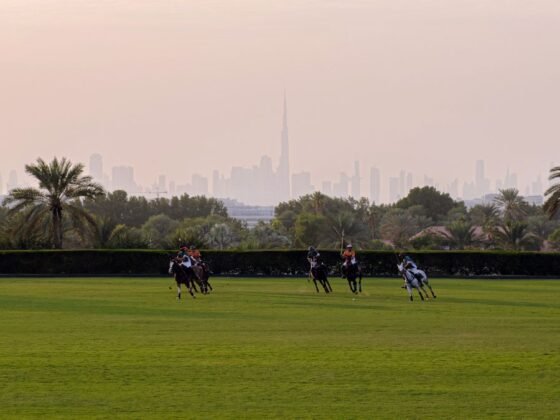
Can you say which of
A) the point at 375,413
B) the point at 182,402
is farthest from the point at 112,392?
the point at 375,413

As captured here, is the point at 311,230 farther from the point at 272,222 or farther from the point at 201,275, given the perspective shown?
the point at 201,275

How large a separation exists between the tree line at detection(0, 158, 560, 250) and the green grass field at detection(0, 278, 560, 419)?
3275 cm

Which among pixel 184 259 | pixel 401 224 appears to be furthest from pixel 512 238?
pixel 184 259

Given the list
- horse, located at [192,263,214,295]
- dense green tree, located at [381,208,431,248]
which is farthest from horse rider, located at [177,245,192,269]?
dense green tree, located at [381,208,431,248]

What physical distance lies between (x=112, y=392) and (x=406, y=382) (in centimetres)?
421

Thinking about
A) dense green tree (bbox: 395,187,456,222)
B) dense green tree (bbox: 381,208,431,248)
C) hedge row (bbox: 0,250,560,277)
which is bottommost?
hedge row (bbox: 0,250,560,277)

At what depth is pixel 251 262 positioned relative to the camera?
6400 centimetres

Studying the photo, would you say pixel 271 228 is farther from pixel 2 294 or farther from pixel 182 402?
pixel 182 402

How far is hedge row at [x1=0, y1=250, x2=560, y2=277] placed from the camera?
62.8 m

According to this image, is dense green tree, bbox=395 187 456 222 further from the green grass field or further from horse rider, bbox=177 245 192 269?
the green grass field

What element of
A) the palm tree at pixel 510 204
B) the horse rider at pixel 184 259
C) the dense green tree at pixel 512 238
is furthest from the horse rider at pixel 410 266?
the palm tree at pixel 510 204

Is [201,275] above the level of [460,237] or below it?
below

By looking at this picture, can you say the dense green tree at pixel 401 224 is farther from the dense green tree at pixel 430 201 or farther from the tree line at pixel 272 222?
the dense green tree at pixel 430 201

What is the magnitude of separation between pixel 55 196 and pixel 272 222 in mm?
74747
